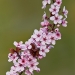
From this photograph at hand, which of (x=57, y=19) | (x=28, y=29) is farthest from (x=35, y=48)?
(x=28, y=29)

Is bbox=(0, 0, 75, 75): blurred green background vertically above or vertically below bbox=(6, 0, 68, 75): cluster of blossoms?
above

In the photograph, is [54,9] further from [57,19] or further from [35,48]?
[35,48]

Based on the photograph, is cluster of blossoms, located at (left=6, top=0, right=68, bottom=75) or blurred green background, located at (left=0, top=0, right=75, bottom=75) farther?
blurred green background, located at (left=0, top=0, right=75, bottom=75)

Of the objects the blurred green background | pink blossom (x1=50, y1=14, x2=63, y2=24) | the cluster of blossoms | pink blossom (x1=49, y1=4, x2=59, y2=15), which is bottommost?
the cluster of blossoms

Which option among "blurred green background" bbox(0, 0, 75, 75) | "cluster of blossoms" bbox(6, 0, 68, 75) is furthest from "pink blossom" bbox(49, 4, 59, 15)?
"blurred green background" bbox(0, 0, 75, 75)

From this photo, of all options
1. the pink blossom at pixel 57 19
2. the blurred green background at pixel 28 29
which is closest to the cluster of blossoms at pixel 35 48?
the pink blossom at pixel 57 19

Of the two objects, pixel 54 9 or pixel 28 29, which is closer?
pixel 54 9

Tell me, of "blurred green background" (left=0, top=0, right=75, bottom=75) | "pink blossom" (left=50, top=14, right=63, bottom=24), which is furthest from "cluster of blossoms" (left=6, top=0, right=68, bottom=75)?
"blurred green background" (left=0, top=0, right=75, bottom=75)

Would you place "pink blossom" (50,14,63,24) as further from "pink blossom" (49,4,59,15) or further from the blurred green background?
the blurred green background
